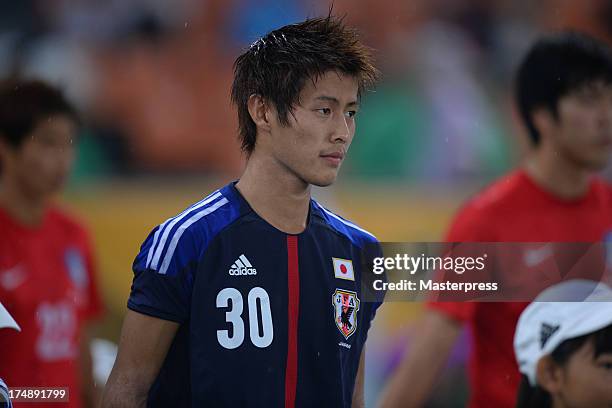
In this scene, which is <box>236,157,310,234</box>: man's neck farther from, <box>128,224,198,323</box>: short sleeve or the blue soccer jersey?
<box>128,224,198,323</box>: short sleeve

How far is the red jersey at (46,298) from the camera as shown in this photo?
319 centimetres

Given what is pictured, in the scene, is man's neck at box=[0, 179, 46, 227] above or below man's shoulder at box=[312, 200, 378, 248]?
above

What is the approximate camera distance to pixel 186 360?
2424 mm

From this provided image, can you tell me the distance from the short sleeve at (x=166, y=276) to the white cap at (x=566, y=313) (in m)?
1.32

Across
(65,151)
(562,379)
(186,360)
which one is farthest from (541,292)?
(65,151)

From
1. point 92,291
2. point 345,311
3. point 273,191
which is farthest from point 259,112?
point 92,291

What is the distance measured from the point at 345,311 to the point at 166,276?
55cm

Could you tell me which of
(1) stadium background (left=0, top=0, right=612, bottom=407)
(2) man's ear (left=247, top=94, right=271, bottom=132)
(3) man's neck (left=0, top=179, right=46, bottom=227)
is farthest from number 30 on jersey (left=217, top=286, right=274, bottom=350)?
(3) man's neck (left=0, top=179, right=46, bottom=227)

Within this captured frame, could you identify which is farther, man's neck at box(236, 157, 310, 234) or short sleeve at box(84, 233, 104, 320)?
short sleeve at box(84, 233, 104, 320)

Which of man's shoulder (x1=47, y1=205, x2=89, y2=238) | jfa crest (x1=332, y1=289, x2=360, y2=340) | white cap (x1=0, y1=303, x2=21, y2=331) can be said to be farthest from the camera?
man's shoulder (x1=47, y1=205, x2=89, y2=238)

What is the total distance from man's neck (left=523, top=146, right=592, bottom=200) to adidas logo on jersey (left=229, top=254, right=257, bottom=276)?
1.16 metres

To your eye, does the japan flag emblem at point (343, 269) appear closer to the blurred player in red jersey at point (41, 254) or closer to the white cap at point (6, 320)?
the blurred player in red jersey at point (41, 254)

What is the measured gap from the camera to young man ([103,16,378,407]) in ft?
7.79

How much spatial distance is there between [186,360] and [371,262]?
2.71ft
